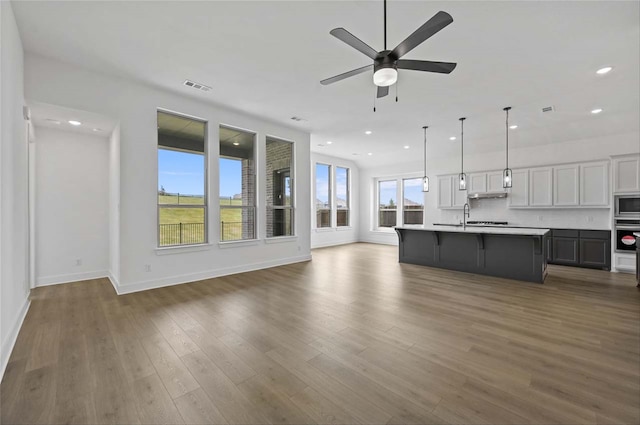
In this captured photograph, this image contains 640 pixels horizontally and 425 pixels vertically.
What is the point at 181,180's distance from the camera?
4.84 m

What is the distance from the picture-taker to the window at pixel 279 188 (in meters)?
6.25

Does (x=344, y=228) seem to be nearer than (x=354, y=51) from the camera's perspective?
No

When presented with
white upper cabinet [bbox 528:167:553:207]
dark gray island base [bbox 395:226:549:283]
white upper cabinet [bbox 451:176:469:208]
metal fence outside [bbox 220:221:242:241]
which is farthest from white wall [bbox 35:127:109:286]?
Answer: white upper cabinet [bbox 528:167:553:207]

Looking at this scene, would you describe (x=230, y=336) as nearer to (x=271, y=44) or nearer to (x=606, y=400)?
(x=606, y=400)

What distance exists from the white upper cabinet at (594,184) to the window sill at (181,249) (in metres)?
8.28

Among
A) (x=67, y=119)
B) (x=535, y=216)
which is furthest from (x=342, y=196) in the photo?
(x=67, y=119)

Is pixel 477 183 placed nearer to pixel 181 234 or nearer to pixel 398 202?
pixel 398 202

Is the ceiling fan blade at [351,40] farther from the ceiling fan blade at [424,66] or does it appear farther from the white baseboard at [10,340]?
the white baseboard at [10,340]

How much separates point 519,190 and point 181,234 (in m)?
8.06

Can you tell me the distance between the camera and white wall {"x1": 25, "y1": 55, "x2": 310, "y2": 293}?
3658 millimetres

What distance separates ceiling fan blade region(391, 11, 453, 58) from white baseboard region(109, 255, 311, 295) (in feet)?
15.3

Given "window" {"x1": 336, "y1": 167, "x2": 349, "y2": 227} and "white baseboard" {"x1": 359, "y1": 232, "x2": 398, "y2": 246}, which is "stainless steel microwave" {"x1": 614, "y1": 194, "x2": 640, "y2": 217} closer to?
"white baseboard" {"x1": 359, "y1": 232, "x2": 398, "y2": 246}

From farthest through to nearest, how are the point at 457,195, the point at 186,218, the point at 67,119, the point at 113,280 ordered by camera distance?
the point at 457,195
the point at 186,218
the point at 113,280
the point at 67,119

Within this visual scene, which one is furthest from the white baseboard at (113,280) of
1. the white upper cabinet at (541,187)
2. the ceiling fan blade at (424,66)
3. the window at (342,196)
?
the white upper cabinet at (541,187)
